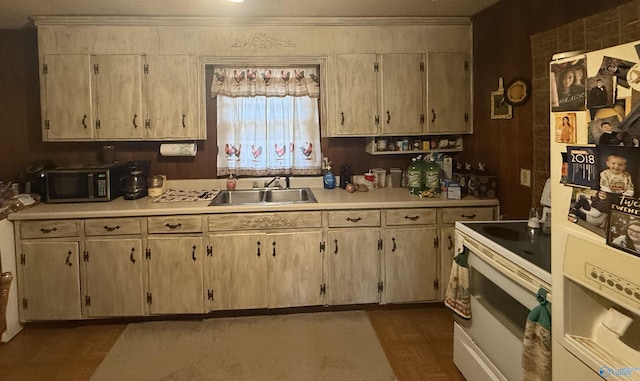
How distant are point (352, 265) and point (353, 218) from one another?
14.0 inches

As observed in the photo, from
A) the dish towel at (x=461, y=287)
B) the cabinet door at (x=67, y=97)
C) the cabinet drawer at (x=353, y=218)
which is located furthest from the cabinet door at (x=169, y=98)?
the dish towel at (x=461, y=287)

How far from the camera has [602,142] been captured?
4.40 feet

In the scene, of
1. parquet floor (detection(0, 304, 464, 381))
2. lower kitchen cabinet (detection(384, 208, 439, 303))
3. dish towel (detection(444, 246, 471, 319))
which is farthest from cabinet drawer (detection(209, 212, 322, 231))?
dish towel (detection(444, 246, 471, 319))

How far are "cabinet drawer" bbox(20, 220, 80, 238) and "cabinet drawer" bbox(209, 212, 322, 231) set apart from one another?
3.15 ft

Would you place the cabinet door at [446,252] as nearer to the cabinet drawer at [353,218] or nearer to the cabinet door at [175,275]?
the cabinet drawer at [353,218]

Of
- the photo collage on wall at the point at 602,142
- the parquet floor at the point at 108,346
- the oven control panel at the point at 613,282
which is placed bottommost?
the parquet floor at the point at 108,346

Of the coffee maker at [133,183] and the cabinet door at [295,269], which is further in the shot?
the coffee maker at [133,183]

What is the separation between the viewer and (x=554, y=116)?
1568 mm

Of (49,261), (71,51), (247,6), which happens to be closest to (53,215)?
(49,261)

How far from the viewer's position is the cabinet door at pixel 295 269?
11.4ft

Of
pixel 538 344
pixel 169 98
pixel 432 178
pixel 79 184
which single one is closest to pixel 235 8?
pixel 169 98

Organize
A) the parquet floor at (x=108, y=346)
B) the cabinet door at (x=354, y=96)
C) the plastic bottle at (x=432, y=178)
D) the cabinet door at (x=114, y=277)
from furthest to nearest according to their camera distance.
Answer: the plastic bottle at (x=432, y=178), the cabinet door at (x=354, y=96), the cabinet door at (x=114, y=277), the parquet floor at (x=108, y=346)

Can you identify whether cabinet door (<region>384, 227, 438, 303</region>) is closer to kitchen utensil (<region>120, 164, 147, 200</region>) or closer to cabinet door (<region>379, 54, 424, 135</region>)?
cabinet door (<region>379, 54, 424, 135</region>)

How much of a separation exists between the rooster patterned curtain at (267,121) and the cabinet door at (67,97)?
962 mm
